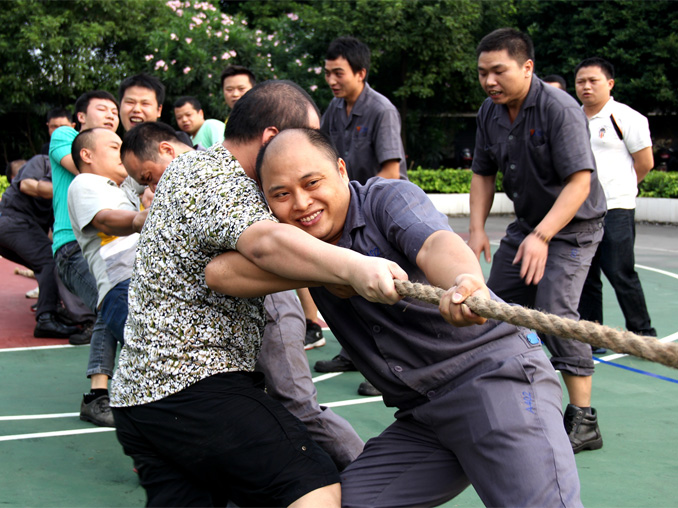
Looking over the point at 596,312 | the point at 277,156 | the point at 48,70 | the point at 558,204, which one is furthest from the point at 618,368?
the point at 48,70

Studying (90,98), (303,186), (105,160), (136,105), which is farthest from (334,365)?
(303,186)

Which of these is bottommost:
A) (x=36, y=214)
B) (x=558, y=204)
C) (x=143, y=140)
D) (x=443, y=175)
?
(x=443, y=175)

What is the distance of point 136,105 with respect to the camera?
5.24m

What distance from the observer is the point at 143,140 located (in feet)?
10.6

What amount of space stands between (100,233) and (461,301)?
2724mm

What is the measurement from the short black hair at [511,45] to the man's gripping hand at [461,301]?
2422mm

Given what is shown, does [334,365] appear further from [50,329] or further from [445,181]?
[445,181]

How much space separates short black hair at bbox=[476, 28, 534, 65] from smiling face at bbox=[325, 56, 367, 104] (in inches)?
52.9

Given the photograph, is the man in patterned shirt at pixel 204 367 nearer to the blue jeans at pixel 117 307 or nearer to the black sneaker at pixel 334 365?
the blue jeans at pixel 117 307

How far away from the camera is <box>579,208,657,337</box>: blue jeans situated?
5621mm

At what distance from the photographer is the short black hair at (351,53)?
5.14 m

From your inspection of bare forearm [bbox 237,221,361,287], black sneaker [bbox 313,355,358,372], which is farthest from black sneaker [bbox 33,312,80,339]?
bare forearm [bbox 237,221,361,287]

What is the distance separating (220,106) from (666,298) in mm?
10541

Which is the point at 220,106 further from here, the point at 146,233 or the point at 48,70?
the point at 146,233
